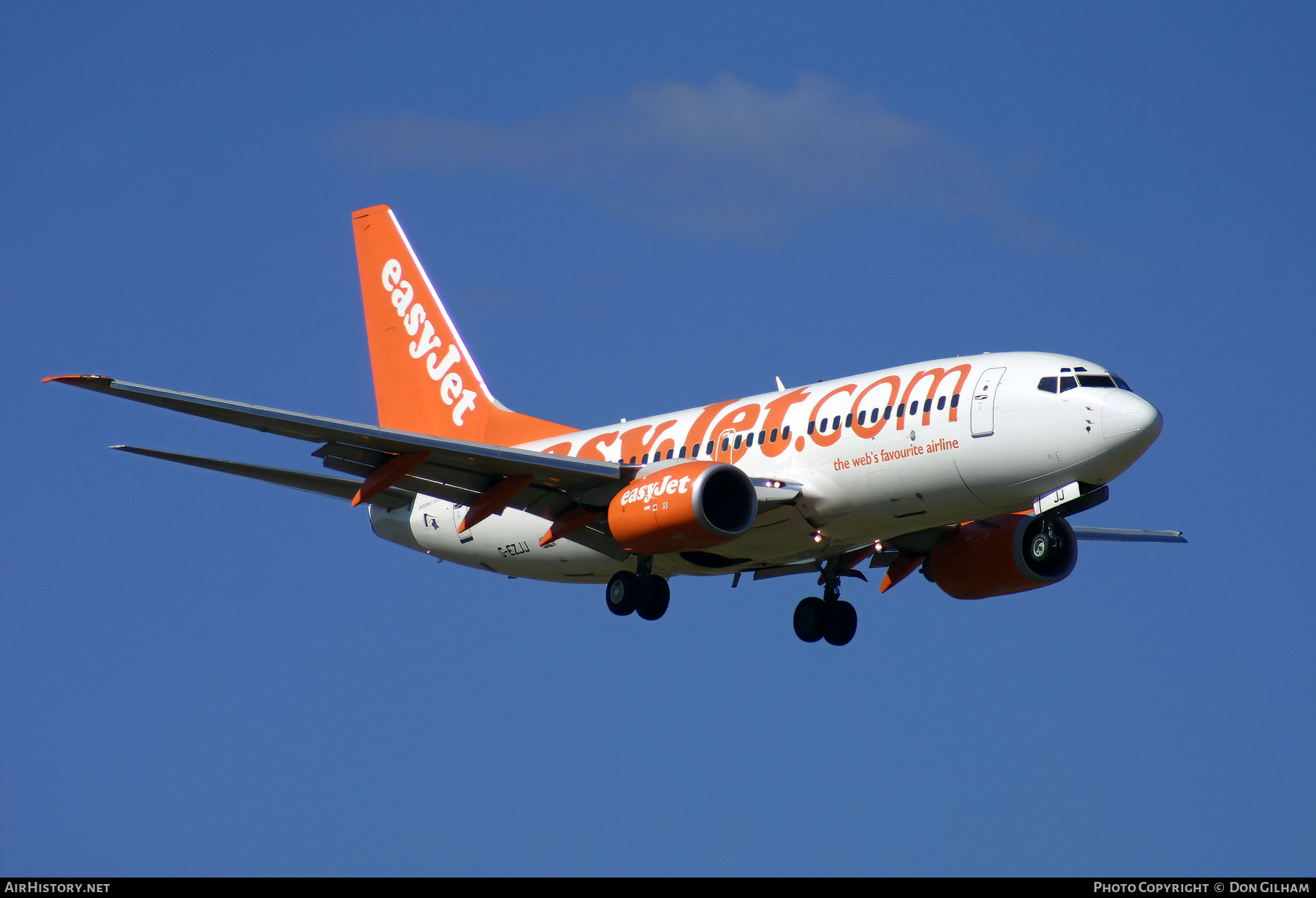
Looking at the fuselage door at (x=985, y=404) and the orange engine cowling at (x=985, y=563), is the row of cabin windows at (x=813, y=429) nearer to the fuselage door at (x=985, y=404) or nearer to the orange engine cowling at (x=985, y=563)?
the fuselage door at (x=985, y=404)

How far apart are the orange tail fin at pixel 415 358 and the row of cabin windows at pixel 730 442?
579 cm

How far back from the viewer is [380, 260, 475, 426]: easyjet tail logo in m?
44.0

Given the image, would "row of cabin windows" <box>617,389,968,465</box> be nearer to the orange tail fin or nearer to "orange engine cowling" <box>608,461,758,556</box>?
"orange engine cowling" <box>608,461,758,556</box>

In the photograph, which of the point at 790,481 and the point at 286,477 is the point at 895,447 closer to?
the point at 790,481

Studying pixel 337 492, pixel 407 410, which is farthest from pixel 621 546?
pixel 407 410

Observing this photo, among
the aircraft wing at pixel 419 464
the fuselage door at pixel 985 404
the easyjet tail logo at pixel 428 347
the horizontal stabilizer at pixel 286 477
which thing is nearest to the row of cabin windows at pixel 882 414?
the fuselage door at pixel 985 404

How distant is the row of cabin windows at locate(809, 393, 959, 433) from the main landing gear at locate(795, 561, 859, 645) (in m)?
5.46

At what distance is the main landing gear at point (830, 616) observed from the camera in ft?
124

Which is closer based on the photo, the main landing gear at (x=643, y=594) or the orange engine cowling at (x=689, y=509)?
the orange engine cowling at (x=689, y=509)

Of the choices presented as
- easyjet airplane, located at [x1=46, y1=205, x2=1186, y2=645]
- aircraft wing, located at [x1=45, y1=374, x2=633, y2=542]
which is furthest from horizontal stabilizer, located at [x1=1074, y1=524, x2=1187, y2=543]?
aircraft wing, located at [x1=45, y1=374, x2=633, y2=542]

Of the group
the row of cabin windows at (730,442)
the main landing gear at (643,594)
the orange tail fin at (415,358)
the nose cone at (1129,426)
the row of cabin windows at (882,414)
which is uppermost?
Result: the orange tail fin at (415,358)

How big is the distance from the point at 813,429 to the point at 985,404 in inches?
154
